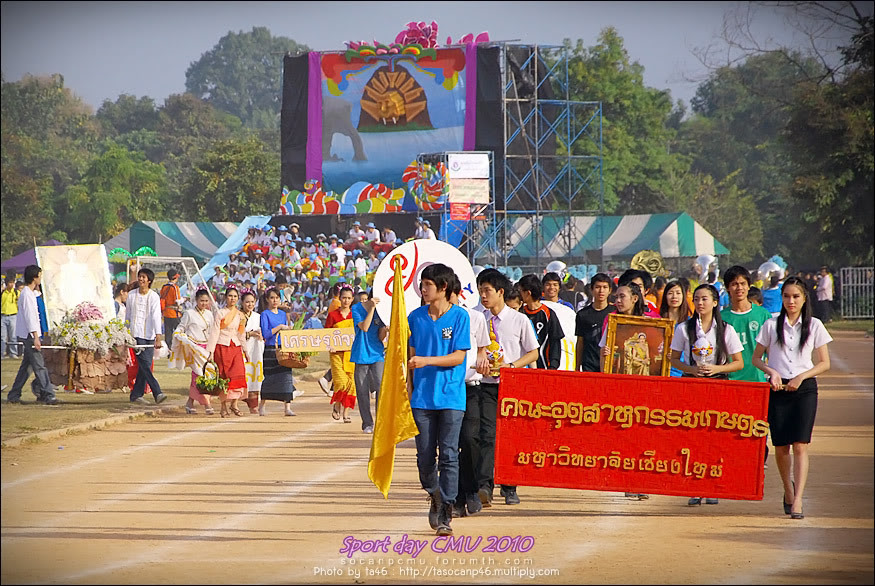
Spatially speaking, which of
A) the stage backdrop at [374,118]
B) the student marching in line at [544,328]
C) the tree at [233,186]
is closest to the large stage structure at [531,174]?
the stage backdrop at [374,118]

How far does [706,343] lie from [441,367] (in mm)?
2217

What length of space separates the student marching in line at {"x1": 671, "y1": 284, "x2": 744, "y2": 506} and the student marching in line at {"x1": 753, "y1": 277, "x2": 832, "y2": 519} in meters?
0.28

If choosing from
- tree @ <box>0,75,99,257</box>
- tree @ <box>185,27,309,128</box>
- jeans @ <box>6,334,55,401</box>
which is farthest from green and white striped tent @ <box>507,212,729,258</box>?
tree @ <box>185,27,309,128</box>

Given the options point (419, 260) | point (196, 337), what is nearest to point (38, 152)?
point (196, 337)

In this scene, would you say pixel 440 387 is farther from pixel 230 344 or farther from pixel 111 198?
pixel 111 198

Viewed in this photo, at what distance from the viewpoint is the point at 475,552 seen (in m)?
7.75

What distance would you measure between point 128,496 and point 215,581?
3539 millimetres

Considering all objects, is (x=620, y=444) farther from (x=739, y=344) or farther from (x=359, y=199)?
(x=359, y=199)

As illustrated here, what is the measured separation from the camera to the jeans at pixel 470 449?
9234 mm

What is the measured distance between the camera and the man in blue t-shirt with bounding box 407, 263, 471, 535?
27.4 ft

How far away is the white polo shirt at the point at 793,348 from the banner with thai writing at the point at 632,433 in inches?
15.1

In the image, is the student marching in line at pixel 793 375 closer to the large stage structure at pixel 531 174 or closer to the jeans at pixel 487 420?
the jeans at pixel 487 420

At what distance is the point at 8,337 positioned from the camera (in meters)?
30.3

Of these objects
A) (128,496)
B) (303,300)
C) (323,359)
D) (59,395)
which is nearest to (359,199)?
(303,300)
